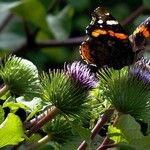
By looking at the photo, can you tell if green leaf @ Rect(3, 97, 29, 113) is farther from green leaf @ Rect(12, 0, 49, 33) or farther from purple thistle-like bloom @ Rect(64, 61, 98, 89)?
green leaf @ Rect(12, 0, 49, 33)

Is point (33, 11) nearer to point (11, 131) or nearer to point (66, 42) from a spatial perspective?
point (66, 42)

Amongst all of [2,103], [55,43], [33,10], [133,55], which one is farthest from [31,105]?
[55,43]

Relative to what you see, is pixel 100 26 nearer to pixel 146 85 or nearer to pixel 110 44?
pixel 110 44

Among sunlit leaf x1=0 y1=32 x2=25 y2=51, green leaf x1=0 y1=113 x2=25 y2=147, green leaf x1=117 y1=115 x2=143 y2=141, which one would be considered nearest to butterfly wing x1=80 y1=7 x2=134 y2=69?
green leaf x1=117 y1=115 x2=143 y2=141

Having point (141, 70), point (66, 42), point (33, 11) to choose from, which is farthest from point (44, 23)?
point (141, 70)

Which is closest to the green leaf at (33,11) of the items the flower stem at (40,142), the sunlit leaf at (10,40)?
the sunlit leaf at (10,40)

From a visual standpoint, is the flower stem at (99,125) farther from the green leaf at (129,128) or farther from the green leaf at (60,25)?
the green leaf at (60,25)
